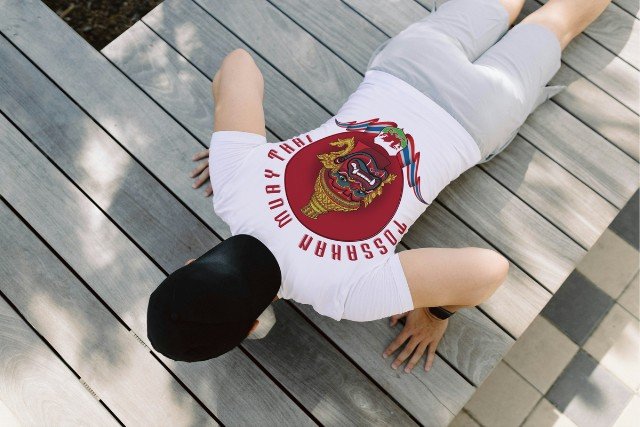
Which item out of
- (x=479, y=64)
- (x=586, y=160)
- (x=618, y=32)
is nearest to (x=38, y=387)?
(x=479, y=64)

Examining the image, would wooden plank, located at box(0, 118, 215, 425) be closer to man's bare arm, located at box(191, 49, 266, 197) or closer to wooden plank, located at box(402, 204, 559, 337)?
man's bare arm, located at box(191, 49, 266, 197)

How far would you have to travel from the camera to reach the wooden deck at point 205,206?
186 centimetres

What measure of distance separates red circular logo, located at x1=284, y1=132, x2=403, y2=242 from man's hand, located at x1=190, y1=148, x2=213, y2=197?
56 cm

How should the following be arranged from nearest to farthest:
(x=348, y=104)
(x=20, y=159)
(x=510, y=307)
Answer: (x=348, y=104) → (x=510, y=307) → (x=20, y=159)

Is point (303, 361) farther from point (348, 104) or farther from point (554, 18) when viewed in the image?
point (554, 18)

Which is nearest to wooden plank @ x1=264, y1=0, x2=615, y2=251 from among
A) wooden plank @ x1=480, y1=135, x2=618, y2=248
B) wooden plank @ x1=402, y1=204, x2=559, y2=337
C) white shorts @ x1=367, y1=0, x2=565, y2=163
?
wooden plank @ x1=480, y1=135, x2=618, y2=248

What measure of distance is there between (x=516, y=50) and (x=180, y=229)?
4.40ft

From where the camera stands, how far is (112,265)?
199 cm

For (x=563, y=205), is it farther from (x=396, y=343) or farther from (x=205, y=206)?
(x=205, y=206)

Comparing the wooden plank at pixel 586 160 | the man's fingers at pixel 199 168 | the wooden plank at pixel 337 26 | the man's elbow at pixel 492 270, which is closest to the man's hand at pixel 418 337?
the man's elbow at pixel 492 270

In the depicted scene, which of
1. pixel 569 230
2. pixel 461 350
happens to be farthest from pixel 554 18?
pixel 461 350

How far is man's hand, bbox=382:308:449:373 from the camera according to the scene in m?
1.86

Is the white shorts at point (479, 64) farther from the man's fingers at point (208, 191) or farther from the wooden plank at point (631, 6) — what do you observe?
the man's fingers at point (208, 191)

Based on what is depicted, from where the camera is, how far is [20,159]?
2.12 m
